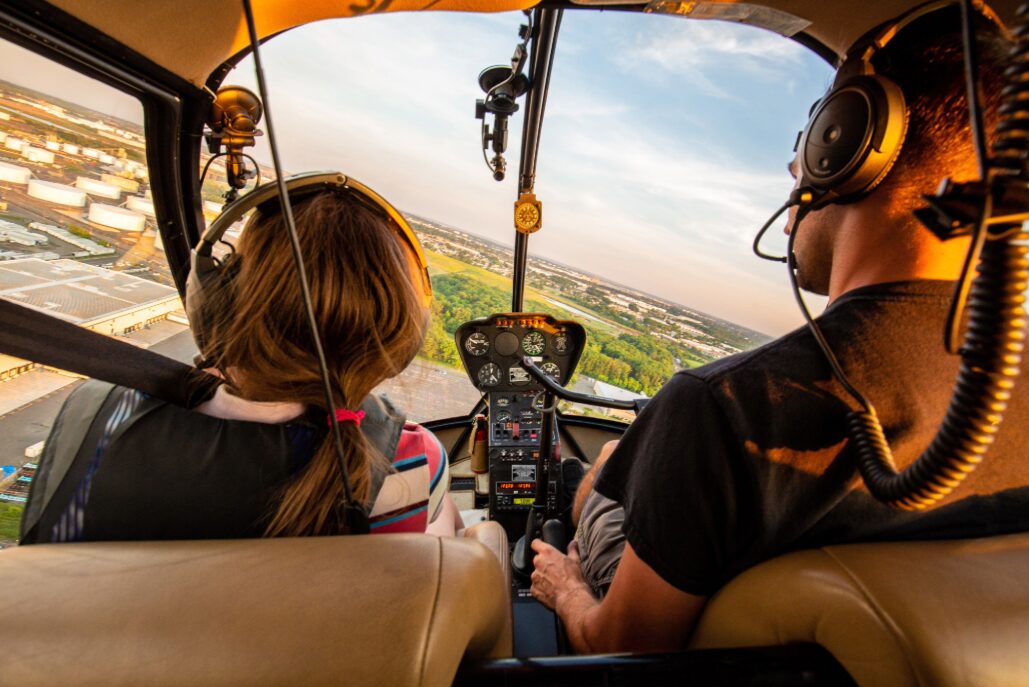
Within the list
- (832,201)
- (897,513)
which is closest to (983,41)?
(832,201)

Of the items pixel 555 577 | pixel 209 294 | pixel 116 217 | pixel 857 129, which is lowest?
pixel 555 577

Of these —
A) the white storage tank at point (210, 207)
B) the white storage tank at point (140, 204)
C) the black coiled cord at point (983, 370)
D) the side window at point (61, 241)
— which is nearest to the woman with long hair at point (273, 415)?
the side window at point (61, 241)

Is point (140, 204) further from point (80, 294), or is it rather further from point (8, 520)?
point (8, 520)

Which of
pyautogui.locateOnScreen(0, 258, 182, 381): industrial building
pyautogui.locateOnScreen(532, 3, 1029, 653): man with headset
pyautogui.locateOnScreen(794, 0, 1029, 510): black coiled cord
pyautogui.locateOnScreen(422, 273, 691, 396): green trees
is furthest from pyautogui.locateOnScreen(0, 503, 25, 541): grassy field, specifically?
pyautogui.locateOnScreen(794, 0, 1029, 510): black coiled cord

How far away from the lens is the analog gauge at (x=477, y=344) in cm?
257

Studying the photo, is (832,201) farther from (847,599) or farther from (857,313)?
(847,599)

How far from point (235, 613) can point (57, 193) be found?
131cm

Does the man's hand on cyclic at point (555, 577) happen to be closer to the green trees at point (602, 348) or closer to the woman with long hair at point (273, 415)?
the woman with long hair at point (273, 415)

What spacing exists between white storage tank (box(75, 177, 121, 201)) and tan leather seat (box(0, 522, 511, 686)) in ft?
3.75

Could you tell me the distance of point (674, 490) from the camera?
751 mm

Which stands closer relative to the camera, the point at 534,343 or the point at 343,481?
the point at 343,481

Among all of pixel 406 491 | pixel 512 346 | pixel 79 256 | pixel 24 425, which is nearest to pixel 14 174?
pixel 79 256

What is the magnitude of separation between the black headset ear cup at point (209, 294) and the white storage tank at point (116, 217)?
91cm

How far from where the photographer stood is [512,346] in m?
2.59
